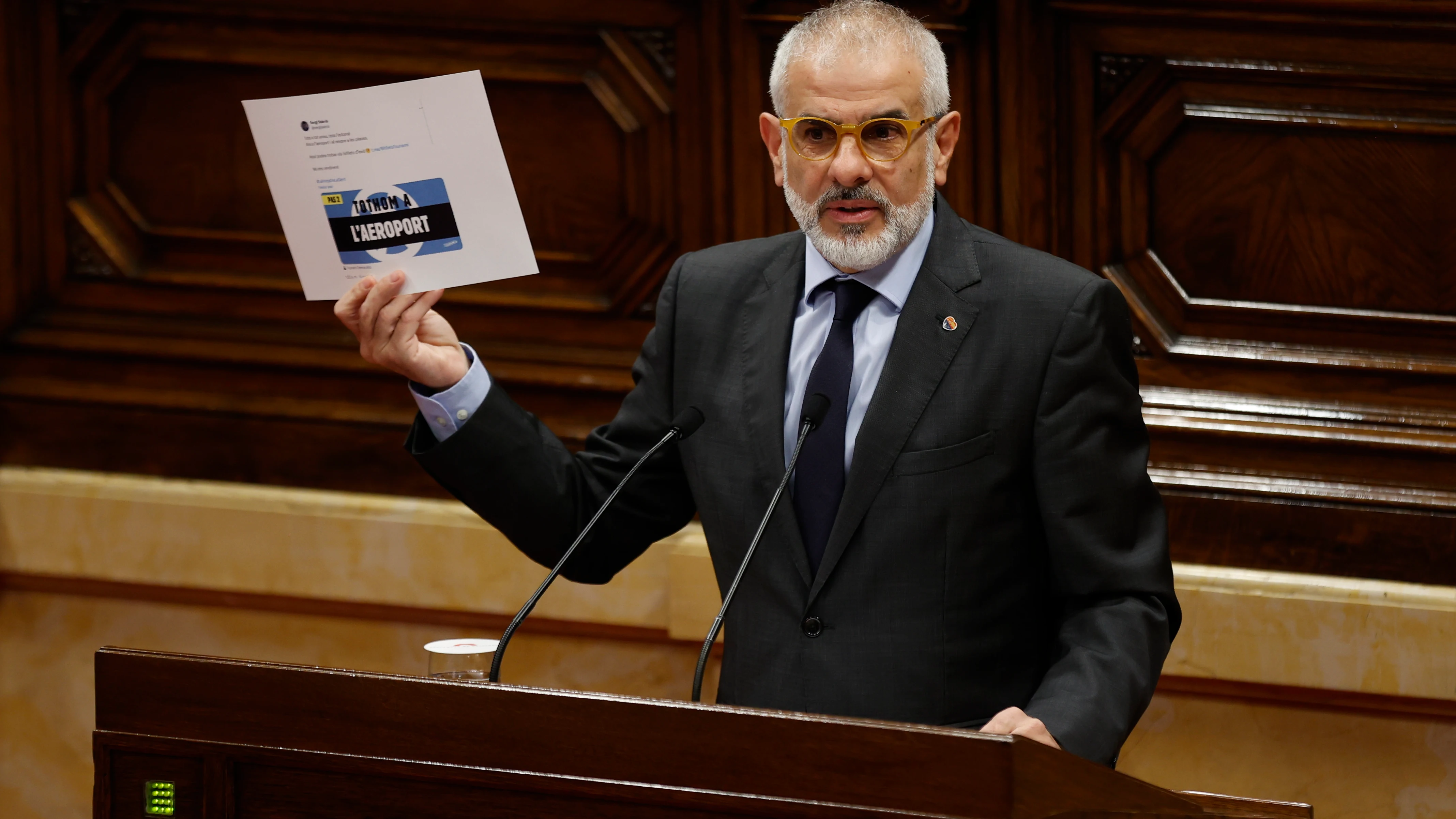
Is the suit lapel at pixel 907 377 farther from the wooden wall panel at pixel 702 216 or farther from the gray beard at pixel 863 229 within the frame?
the wooden wall panel at pixel 702 216

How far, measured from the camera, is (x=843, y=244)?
196 centimetres

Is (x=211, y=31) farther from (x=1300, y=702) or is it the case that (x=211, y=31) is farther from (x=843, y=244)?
(x=1300, y=702)

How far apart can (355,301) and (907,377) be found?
29.0 inches

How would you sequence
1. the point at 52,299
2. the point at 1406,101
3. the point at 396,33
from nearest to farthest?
the point at 1406,101 < the point at 396,33 < the point at 52,299

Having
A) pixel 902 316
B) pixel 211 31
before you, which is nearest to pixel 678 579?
pixel 902 316

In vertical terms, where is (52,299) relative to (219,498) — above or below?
above

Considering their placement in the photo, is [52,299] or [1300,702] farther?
[52,299]

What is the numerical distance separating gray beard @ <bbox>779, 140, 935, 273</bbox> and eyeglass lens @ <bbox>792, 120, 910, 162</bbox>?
0.05 metres

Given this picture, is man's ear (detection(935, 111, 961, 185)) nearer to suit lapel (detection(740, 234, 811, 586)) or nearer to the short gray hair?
the short gray hair

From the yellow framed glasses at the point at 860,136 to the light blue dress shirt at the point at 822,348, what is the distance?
0.13 meters

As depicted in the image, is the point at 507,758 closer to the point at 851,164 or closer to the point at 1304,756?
the point at 851,164

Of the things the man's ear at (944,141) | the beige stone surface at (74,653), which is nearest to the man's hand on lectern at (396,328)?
the man's ear at (944,141)

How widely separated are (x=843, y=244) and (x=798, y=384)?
20 centimetres

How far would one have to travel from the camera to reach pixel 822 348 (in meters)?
2.00
